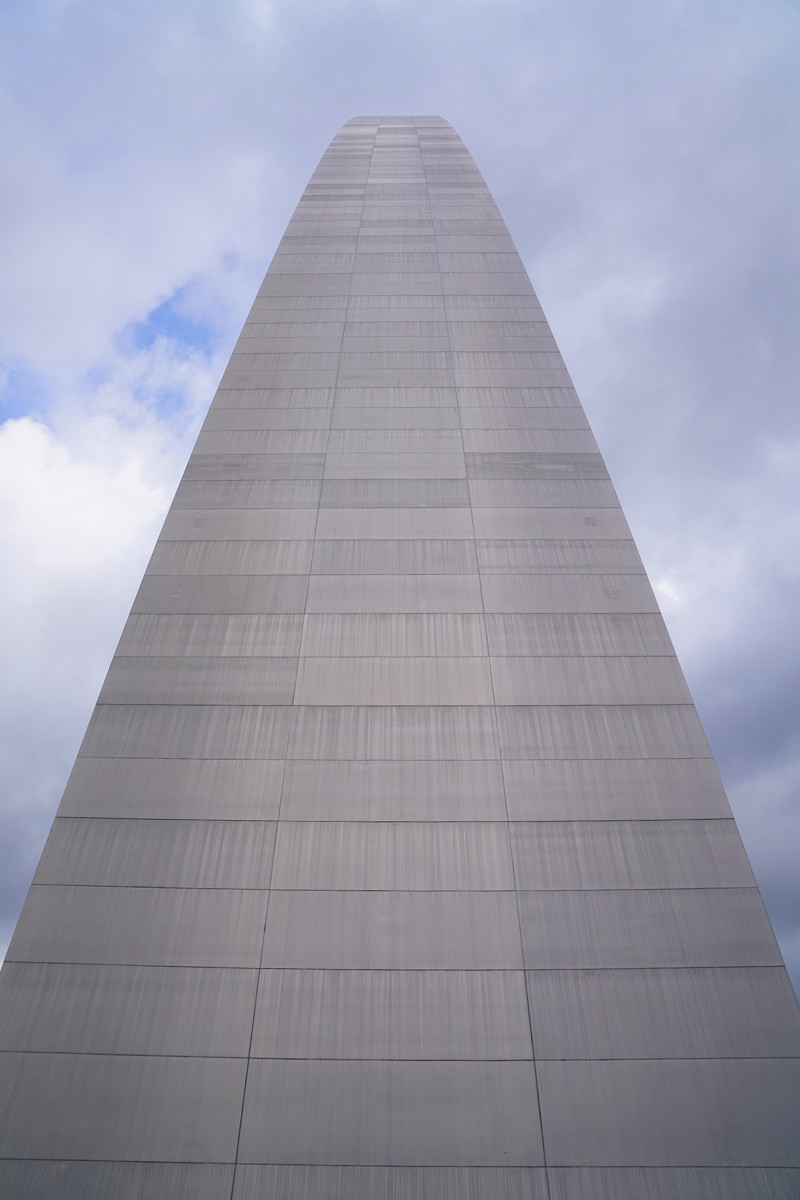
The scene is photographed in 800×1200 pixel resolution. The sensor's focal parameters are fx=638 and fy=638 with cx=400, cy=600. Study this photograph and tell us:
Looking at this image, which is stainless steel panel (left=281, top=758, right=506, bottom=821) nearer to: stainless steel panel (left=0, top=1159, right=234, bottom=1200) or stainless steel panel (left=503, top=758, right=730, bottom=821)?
stainless steel panel (left=503, top=758, right=730, bottom=821)

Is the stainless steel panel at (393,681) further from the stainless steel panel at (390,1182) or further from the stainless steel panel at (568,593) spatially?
the stainless steel panel at (390,1182)

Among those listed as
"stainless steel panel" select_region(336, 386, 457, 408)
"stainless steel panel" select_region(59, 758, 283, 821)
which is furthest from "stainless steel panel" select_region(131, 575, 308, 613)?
"stainless steel panel" select_region(336, 386, 457, 408)

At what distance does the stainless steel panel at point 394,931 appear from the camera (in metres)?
12.2

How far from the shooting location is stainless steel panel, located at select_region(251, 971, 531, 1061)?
11.4m

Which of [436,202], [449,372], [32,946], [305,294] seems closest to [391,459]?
[449,372]

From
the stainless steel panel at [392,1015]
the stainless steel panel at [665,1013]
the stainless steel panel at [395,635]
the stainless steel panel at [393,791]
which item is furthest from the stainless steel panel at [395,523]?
the stainless steel panel at [665,1013]

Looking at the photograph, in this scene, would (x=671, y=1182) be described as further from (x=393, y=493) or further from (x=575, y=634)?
(x=393, y=493)

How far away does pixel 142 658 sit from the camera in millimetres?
16688

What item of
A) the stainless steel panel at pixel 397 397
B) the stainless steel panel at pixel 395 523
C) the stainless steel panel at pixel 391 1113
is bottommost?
the stainless steel panel at pixel 391 1113

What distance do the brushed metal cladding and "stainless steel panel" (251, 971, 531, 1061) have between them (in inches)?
2.0

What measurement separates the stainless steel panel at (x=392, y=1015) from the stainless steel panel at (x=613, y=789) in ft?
11.5

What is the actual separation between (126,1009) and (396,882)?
546 cm

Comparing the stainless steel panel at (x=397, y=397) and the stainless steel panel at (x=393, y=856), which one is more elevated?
the stainless steel panel at (x=397, y=397)

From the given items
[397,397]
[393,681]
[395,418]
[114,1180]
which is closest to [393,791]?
[393,681]
